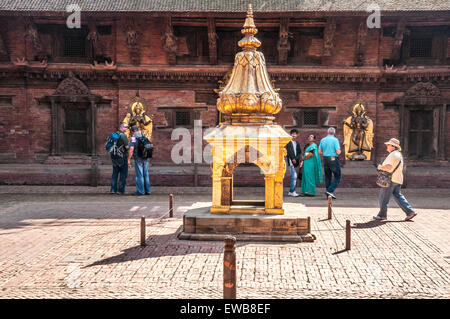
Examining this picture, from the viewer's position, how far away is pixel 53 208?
11.0 metres

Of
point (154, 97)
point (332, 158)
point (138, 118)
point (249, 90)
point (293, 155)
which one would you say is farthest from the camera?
point (154, 97)

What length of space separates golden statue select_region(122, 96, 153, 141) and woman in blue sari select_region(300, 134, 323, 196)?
5560mm

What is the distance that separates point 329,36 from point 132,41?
6661 millimetres

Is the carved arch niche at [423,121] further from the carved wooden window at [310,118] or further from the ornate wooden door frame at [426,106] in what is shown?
the carved wooden window at [310,118]

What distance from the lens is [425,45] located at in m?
15.4

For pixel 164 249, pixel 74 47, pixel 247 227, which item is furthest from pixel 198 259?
pixel 74 47

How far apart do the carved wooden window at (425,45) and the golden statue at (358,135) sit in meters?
2.45

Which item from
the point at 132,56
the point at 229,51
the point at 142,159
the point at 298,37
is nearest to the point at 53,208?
the point at 142,159

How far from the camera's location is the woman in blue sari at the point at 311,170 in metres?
13.2

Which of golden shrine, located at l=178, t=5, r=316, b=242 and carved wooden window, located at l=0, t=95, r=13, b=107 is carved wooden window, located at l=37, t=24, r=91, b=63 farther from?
golden shrine, located at l=178, t=5, r=316, b=242

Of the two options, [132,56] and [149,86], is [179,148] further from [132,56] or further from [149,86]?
[132,56]

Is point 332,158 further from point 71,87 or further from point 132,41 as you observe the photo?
point 71,87

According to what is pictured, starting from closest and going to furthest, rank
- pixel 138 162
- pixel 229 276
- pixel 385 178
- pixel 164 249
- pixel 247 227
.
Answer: pixel 229 276
pixel 164 249
pixel 247 227
pixel 385 178
pixel 138 162

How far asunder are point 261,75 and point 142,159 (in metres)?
6.24
